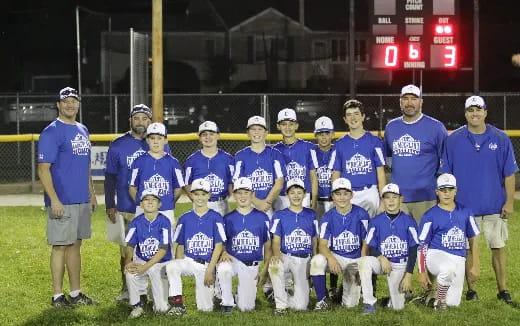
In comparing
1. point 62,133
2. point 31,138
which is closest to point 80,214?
→ point 62,133

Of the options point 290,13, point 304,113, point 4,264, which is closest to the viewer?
point 4,264

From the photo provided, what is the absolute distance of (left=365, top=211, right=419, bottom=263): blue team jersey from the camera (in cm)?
770

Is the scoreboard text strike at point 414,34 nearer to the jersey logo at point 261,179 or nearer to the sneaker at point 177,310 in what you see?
the jersey logo at point 261,179

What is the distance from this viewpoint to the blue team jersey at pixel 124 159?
8195 millimetres

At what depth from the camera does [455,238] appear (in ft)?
25.5

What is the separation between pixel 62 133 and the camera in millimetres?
7867

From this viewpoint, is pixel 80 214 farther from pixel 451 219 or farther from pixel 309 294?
pixel 451 219

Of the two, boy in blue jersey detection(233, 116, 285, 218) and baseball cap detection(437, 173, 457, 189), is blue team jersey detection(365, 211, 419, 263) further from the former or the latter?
boy in blue jersey detection(233, 116, 285, 218)

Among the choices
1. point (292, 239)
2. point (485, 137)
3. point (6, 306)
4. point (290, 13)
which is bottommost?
point (6, 306)

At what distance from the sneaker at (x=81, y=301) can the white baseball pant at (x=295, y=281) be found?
165 cm

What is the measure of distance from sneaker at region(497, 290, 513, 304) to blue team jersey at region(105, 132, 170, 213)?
3375mm

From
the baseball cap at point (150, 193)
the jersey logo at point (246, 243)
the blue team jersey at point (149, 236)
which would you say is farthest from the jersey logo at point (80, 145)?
the jersey logo at point (246, 243)

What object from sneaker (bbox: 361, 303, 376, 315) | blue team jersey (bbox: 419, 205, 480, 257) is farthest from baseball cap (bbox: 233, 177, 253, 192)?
blue team jersey (bbox: 419, 205, 480, 257)

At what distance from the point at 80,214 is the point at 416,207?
9.88 feet
